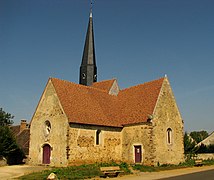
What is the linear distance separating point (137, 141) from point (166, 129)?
127 inches

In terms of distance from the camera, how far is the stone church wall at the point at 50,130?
22109 mm

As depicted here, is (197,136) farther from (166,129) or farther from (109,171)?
(109,171)

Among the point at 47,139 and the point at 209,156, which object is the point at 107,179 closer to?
the point at 47,139

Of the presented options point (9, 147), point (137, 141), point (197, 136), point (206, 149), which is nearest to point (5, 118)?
point (9, 147)

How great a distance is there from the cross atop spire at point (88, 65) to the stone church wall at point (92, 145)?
10012mm

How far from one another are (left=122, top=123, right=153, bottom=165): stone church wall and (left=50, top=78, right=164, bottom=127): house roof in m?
0.72

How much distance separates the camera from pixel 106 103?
27.8m

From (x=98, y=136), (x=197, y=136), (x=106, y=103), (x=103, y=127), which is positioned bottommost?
(x=197, y=136)

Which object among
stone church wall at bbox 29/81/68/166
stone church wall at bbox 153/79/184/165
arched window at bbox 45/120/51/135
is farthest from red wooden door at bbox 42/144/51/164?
stone church wall at bbox 153/79/184/165

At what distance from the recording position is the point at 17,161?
27.3m

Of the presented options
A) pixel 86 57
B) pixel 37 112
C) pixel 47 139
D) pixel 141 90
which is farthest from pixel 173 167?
pixel 86 57

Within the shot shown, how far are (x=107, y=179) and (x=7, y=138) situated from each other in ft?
44.7

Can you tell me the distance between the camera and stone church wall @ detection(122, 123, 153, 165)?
23339mm

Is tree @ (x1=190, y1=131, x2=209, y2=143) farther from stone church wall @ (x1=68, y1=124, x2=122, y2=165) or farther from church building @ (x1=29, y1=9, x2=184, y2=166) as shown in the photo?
stone church wall @ (x1=68, y1=124, x2=122, y2=165)
